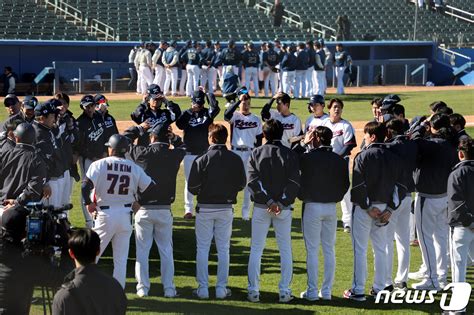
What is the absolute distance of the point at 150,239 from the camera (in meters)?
9.89

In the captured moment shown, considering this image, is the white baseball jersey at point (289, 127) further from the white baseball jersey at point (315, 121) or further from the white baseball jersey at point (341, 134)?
the white baseball jersey at point (341, 134)

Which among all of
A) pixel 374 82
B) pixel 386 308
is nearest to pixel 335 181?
pixel 386 308

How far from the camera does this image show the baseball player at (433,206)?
10.3 metres

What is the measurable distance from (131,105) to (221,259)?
57.1 feet

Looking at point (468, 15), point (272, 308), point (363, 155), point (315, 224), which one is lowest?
point (272, 308)

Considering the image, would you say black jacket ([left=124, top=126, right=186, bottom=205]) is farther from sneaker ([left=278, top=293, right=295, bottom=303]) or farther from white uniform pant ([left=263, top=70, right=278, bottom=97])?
white uniform pant ([left=263, top=70, right=278, bottom=97])

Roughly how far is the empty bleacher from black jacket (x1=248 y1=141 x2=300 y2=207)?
78.5 ft

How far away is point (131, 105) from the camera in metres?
26.9

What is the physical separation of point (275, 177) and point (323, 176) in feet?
1.66

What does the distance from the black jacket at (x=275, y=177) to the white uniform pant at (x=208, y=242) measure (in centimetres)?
45

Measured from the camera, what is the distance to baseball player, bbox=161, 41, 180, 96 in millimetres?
28688

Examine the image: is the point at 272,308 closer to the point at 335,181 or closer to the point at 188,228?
the point at 335,181

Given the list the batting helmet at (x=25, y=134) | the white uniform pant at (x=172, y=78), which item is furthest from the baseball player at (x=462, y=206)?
the white uniform pant at (x=172, y=78)

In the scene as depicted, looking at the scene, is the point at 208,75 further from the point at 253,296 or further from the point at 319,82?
the point at 253,296
